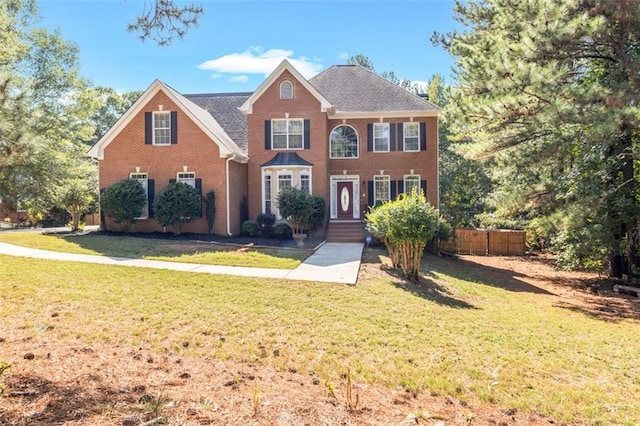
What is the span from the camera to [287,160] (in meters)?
17.8

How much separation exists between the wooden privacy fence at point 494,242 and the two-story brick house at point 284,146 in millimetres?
3550

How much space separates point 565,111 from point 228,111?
17782 millimetres

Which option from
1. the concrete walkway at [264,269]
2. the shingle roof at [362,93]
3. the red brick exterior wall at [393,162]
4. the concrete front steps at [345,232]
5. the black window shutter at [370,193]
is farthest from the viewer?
the black window shutter at [370,193]

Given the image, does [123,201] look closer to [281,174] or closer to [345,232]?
[281,174]

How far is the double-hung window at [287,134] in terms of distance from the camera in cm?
1830

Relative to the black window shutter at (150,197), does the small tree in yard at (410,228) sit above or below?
below

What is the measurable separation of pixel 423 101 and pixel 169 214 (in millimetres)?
13757

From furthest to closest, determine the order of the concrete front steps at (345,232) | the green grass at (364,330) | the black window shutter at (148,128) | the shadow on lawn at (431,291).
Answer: the black window shutter at (148,128) < the concrete front steps at (345,232) < the shadow on lawn at (431,291) < the green grass at (364,330)

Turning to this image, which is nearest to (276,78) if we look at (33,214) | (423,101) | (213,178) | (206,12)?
(213,178)

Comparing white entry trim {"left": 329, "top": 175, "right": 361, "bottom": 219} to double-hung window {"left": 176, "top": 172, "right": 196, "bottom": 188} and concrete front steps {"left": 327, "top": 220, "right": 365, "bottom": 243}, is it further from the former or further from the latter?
double-hung window {"left": 176, "top": 172, "right": 196, "bottom": 188}

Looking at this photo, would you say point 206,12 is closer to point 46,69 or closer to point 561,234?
point 561,234

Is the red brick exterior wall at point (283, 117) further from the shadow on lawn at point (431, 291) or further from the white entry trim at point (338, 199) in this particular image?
the shadow on lawn at point (431, 291)

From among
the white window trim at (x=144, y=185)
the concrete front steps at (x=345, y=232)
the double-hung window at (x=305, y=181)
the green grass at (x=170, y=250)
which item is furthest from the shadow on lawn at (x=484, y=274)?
the white window trim at (x=144, y=185)

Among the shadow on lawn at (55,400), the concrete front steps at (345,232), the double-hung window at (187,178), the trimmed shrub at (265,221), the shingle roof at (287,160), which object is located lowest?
the shadow on lawn at (55,400)
